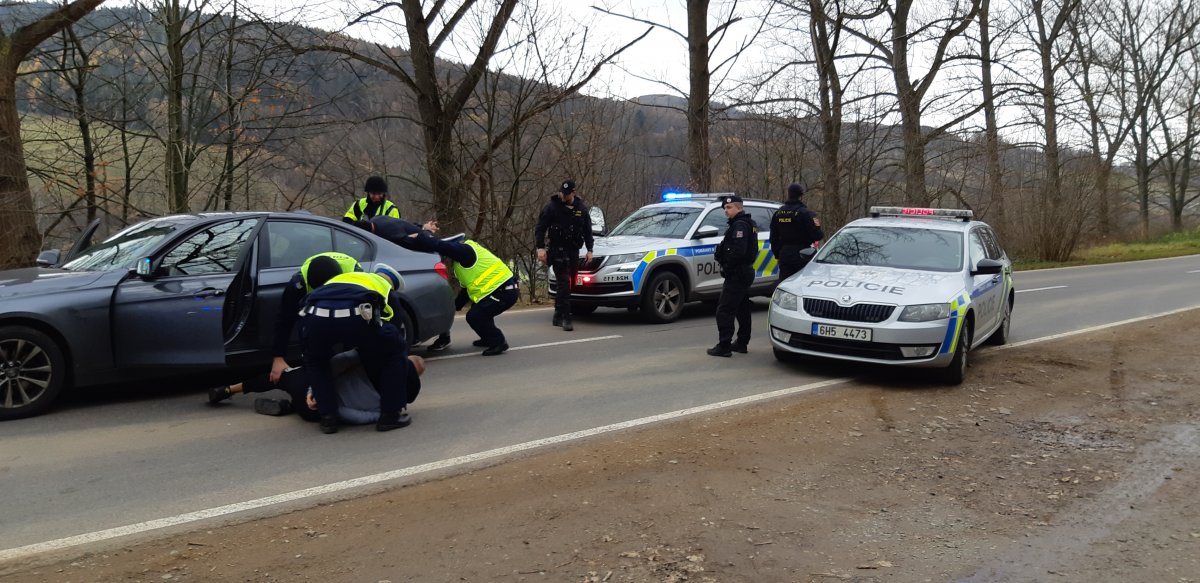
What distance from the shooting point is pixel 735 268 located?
9086mm

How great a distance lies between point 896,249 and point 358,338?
237 inches

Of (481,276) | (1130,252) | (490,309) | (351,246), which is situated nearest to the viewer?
(351,246)

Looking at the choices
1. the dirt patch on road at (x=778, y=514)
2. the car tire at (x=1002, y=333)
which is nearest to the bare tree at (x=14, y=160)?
the dirt patch on road at (x=778, y=514)

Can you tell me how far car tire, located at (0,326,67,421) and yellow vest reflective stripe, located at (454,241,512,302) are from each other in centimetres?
371

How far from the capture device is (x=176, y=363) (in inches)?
260

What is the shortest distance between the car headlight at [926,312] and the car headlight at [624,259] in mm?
4472

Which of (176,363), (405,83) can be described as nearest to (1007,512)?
(176,363)

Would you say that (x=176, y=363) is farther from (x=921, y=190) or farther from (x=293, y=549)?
(x=921, y=190)

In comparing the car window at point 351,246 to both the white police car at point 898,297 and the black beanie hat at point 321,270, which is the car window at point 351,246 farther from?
the white police car at point 898,297

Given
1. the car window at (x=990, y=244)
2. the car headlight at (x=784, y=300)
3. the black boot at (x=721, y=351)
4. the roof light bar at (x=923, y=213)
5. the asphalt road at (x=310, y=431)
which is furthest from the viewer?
the roof light bar at (x=923, y=213)

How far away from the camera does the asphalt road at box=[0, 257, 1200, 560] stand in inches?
184

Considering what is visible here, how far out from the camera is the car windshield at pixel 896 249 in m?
8.90

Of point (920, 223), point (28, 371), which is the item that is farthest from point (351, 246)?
point (920, 223)

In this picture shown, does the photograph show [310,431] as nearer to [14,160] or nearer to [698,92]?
[14,160]
